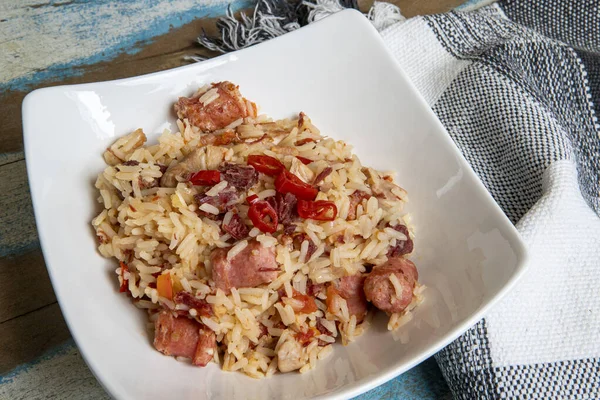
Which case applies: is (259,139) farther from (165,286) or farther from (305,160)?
(165,286)

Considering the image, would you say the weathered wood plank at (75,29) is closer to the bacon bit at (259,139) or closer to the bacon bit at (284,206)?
the bacon bit at (259,139)

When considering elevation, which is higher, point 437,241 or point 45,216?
point 45,216

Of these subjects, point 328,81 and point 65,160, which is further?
point 328,81

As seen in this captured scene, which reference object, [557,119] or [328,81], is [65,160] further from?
[557,119]

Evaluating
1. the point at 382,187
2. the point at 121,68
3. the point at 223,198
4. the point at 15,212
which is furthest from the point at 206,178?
the point at 121,68

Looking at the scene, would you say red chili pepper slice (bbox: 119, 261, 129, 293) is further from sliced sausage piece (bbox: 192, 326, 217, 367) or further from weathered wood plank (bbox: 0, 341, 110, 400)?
weathered wood plank (bbox: 0, 341, 110, 400)

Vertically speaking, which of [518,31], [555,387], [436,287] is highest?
[518,31]

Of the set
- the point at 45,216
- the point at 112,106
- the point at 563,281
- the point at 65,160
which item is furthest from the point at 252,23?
the point at 563,281
